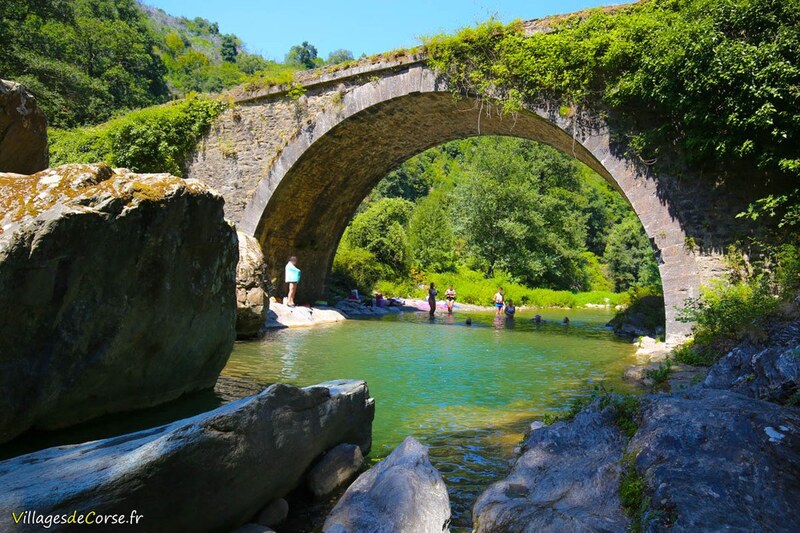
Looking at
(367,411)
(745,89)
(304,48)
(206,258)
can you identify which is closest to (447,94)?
(745,89)

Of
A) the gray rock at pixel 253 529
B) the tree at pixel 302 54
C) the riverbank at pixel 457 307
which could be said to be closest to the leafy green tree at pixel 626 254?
the riverbank at pixel 457 307

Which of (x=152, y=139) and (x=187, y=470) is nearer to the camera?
(x=187, y=470)

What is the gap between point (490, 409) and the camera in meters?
4.95

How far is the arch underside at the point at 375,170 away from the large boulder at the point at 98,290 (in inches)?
281

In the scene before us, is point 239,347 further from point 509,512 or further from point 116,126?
point 116,126

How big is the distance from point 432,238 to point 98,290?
90.9ft

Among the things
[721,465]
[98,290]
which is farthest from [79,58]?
[721,465]

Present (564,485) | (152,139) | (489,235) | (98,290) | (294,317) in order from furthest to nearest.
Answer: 1. (489,235)
2. (152,139)
3. (294,317)
4. (98,290)
5. (564,485)

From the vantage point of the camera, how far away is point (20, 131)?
4.73m

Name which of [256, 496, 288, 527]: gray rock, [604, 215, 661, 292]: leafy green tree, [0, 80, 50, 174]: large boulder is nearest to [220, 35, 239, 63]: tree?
[604, 215, 661, 292]: leafy green tree

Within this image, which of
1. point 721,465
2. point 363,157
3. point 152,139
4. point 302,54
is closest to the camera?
point 721,465

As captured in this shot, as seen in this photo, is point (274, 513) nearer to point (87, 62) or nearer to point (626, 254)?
point (626, 254)

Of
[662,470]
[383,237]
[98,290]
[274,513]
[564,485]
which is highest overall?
[383,237]

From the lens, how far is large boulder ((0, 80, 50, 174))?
15.0 feet
